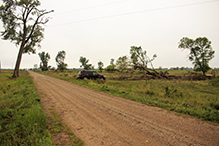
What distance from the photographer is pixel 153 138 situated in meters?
3.29

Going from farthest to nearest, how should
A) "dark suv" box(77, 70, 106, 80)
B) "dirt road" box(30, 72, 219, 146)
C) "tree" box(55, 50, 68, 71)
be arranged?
"tree" box(55, 50, 68, 71) → "dark suv" box(77, 70, 106, 80) → "dirt road" box(30, 72, 219, 146)

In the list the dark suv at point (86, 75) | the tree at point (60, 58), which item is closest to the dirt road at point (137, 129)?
the dark suv at point (86, 75)

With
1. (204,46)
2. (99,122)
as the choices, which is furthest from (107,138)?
(204,46)

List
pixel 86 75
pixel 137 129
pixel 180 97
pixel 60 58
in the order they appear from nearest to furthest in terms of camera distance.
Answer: pixel 137 129
pixel 180 97
pixel 86 75
pixel 60 58

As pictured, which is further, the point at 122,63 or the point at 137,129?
the point at 122,63

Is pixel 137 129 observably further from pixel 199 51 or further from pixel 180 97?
pixel 199 51

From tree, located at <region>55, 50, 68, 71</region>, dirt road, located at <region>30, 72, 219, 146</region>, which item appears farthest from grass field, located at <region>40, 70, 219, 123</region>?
tree, located at <region>55, 50, 68, 71</region>

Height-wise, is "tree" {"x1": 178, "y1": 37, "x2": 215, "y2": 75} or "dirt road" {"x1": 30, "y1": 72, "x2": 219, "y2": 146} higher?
"tree" {"x1": 178, "y1": 37, "x2": 215, "y2": 75}

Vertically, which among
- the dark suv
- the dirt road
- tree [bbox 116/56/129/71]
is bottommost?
the dirt road

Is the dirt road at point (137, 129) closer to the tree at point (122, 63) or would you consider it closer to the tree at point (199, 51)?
the tree at point (122, 63)

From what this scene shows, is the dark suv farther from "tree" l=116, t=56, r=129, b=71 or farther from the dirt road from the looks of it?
the dirt road

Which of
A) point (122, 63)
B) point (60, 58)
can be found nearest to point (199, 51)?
point (122, 63)

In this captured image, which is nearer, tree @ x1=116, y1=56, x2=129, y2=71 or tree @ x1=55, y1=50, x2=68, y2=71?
tree @ x1=116, y1=56, x2=129, y2=71

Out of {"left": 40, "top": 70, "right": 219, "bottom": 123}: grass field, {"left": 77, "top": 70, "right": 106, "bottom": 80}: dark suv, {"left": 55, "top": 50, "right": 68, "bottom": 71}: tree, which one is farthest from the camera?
{"left": 55, "top": 50, "right": 68, "bottom": 71}: tree
